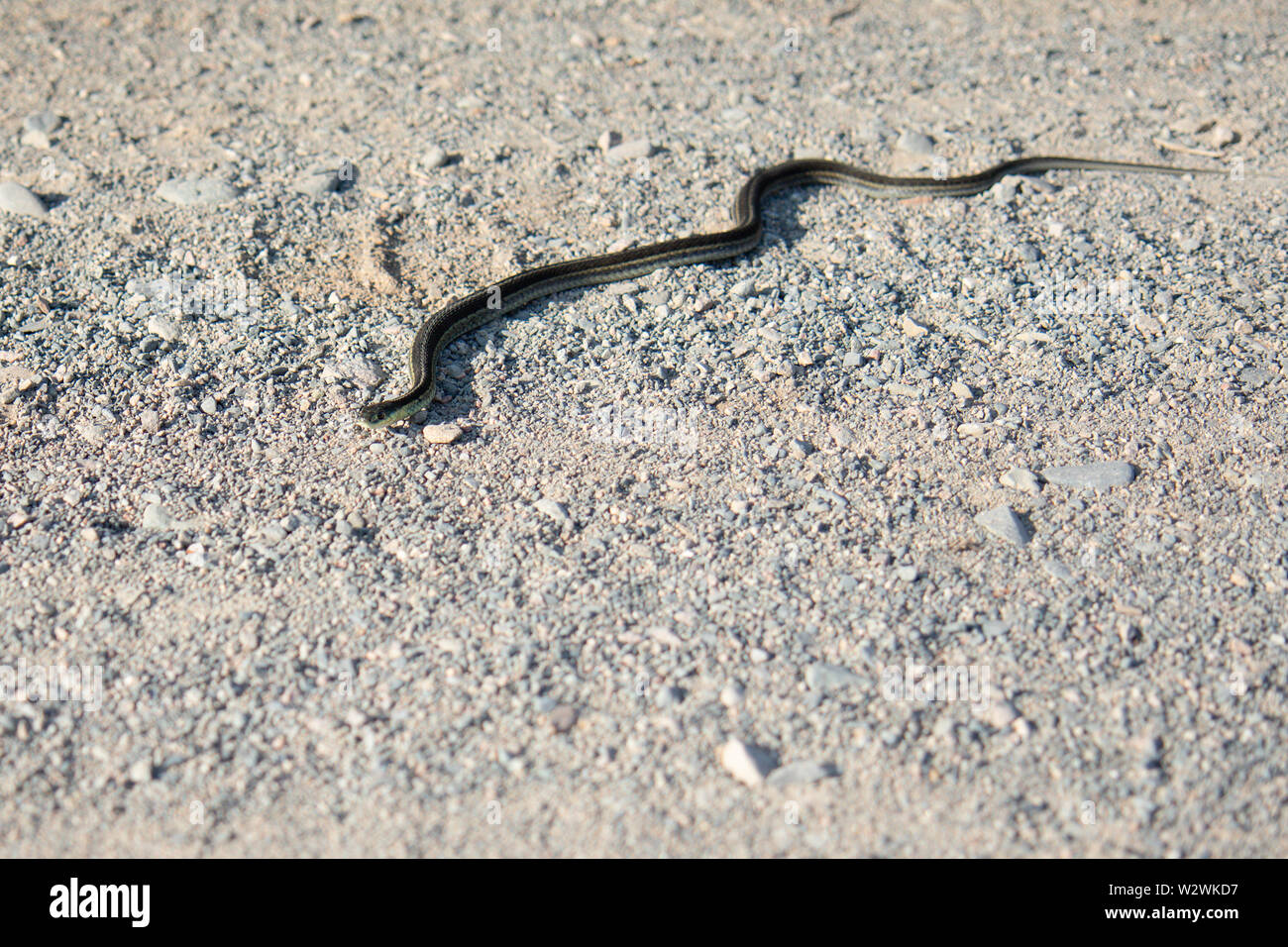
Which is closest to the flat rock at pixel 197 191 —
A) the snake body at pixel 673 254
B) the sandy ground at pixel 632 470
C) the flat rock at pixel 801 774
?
the sandy ground at pixel 632 470

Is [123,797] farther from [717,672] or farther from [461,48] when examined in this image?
[461,48]

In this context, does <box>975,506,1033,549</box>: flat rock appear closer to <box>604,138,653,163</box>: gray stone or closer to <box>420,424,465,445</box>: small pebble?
<box>420,424,465,445</box>: small pebble

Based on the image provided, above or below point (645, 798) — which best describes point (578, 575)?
above

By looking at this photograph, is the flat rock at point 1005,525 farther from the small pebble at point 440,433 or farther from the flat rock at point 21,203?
the flat rock at point 21,203

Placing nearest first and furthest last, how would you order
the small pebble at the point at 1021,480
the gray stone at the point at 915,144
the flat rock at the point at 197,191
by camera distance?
the small pebble at the point at 1021,480 → the flat rock at the point at 197,191 → the gray stone at the point at 915,144

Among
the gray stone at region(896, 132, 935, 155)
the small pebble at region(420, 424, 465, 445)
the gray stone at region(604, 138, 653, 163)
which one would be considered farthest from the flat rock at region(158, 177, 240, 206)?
the gray stone at region(896, 132, 935, 155)
